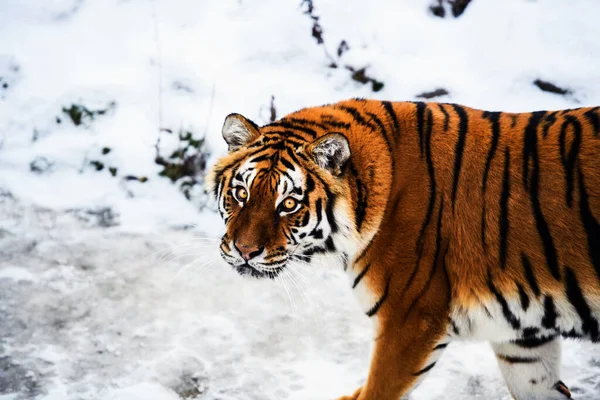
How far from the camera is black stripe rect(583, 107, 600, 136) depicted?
246 cm

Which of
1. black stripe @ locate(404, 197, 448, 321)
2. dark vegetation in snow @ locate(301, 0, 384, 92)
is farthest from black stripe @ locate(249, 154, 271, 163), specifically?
dark vegetation in snow @ locate(301, 0, 384, 92)

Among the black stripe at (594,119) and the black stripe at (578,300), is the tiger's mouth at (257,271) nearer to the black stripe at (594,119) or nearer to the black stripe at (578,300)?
the black stripe at (578,300)

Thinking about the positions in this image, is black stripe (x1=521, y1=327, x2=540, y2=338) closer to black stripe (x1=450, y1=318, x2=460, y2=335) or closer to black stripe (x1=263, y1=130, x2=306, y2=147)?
black stripe (x1=450, y1=318, x2=460, y2=335)

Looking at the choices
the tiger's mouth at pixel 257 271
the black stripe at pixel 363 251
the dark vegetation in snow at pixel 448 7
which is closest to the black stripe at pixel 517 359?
the black stripe at pixel 363 251

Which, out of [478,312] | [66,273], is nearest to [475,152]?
[478,312]

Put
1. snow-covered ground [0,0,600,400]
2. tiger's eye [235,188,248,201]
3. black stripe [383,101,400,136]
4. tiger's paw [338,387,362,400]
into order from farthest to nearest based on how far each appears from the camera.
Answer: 1. snow-covered ground [0,0,600,400]
2. tiger's paw [338,387,362,400]
3. black stripe [383,101,400,136]
4. tiger's eye [235,188,248,201]

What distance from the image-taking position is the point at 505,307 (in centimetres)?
246

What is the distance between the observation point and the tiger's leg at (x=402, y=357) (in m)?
2.47

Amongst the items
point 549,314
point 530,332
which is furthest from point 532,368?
point 549,314

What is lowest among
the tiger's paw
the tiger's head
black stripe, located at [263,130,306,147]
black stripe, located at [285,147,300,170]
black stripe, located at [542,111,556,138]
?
the tiger's paw

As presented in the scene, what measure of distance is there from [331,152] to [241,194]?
1.26 ft

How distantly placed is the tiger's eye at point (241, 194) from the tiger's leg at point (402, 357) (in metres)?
0.73

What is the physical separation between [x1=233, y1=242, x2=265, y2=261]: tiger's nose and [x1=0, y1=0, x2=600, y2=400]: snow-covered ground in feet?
1.17

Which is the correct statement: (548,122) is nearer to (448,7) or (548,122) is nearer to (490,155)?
(490,155)
